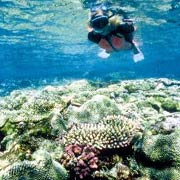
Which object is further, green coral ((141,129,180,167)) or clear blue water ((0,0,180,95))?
clear blue water ((0,0,180,95))

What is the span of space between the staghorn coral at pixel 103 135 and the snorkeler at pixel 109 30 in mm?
1803

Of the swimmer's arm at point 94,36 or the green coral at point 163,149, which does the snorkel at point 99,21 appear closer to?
the swimmer's arm at point 94,36

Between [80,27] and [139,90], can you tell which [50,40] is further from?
[139,90]

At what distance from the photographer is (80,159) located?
458cm

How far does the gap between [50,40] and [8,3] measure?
704 inches

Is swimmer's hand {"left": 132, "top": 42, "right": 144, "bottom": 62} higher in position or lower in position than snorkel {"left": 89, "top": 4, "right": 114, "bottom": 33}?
lower

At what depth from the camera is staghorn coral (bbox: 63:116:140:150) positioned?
16.4 ft

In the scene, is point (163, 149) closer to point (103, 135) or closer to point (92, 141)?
point (103, 135)

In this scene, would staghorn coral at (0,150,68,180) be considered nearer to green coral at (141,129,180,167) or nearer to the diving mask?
green coral at (141,129,180,167)

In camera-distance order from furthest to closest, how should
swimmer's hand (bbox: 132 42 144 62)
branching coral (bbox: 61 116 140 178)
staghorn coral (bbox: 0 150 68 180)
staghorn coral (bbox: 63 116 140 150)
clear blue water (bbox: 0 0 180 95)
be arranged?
clear blue water (bbox: 0 0 180 95) → swimmer's hand (bbox: 132 42 144 62) → staghorn coral (bbox: 63 116 140 150) → branching coral (bbox: 61 116 140 178) → staghorn coral (bbox: 0 150 68 180)

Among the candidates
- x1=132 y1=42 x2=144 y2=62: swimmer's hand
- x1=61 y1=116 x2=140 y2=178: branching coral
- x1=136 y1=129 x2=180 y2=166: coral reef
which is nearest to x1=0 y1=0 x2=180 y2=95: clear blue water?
x1=132 y1=42 x2=144 y2=62: swimmer's hand

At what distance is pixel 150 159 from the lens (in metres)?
4.79

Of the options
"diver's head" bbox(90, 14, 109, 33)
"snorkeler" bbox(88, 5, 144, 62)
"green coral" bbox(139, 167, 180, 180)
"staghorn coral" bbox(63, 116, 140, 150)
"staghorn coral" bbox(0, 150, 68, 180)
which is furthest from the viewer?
"snorkeler" bbox(88, 5, 144, 62)

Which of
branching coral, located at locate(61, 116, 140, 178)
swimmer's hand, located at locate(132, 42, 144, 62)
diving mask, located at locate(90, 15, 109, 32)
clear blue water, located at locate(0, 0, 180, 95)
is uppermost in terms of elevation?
diving mask, located at locate(90, 15, 109, 32)
